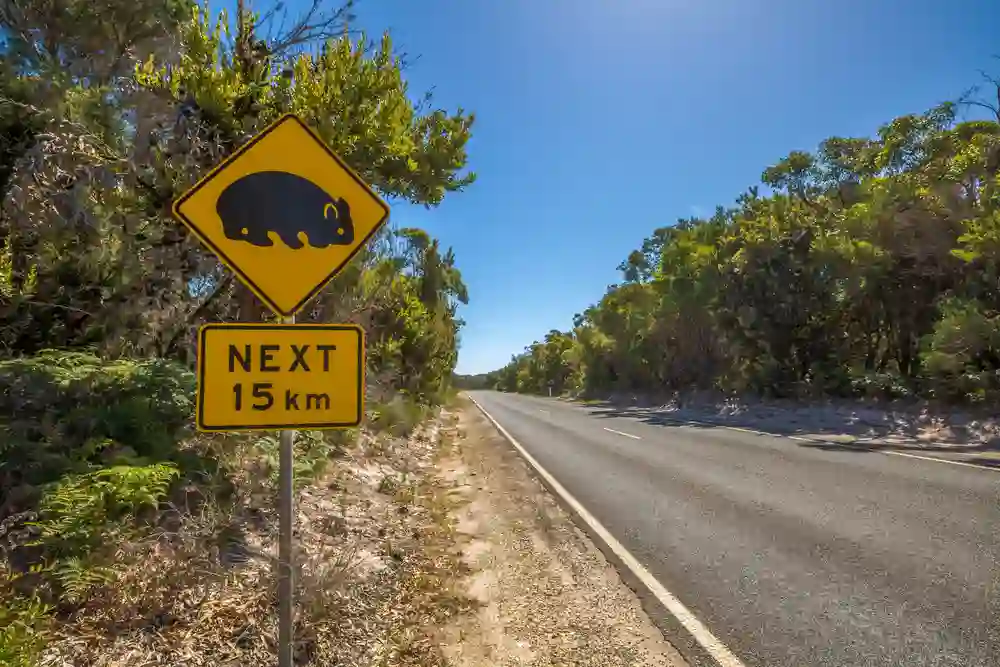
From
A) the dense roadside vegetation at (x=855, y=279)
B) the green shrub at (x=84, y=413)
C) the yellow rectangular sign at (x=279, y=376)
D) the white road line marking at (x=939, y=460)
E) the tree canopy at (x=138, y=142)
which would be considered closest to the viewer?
the yellow rectangular sign at (x=279, y=376)

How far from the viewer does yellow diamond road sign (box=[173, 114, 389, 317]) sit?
8.58 ft

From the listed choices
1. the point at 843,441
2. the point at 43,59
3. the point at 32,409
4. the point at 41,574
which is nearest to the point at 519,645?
the point at 41,574

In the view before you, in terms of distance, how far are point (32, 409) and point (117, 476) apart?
1.64 metres

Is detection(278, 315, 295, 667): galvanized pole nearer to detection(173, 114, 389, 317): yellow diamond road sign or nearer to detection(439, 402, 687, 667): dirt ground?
detection(173, 114, 389, 317): yellow diamond road sign

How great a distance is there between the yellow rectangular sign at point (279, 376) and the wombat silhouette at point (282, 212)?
0.49m

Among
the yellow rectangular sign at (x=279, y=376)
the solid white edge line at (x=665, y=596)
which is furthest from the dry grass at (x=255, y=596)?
the solid white edge line at (x=665, y=596)

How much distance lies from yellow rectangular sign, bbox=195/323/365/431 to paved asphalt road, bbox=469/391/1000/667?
2.78m

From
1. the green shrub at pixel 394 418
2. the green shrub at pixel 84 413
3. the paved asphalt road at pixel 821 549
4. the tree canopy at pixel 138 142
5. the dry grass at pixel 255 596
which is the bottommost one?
the paved asphalt road at pixel 821 549

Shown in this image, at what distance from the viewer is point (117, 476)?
3998mm

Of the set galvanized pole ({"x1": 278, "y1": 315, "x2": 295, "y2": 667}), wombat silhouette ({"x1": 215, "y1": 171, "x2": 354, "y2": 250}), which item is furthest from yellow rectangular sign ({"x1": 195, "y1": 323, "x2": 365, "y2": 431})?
wombat silhouette ({"x1": 215, "y1": 171, "x2": 354, "y2": 250})

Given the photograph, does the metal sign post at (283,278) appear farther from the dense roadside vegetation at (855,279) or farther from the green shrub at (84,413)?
the dense roadside vegetation at (855,279)

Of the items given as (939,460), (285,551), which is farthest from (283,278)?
(939,460)

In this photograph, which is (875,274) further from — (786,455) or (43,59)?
(43,59)

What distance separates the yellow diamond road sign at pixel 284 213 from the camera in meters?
2.62
